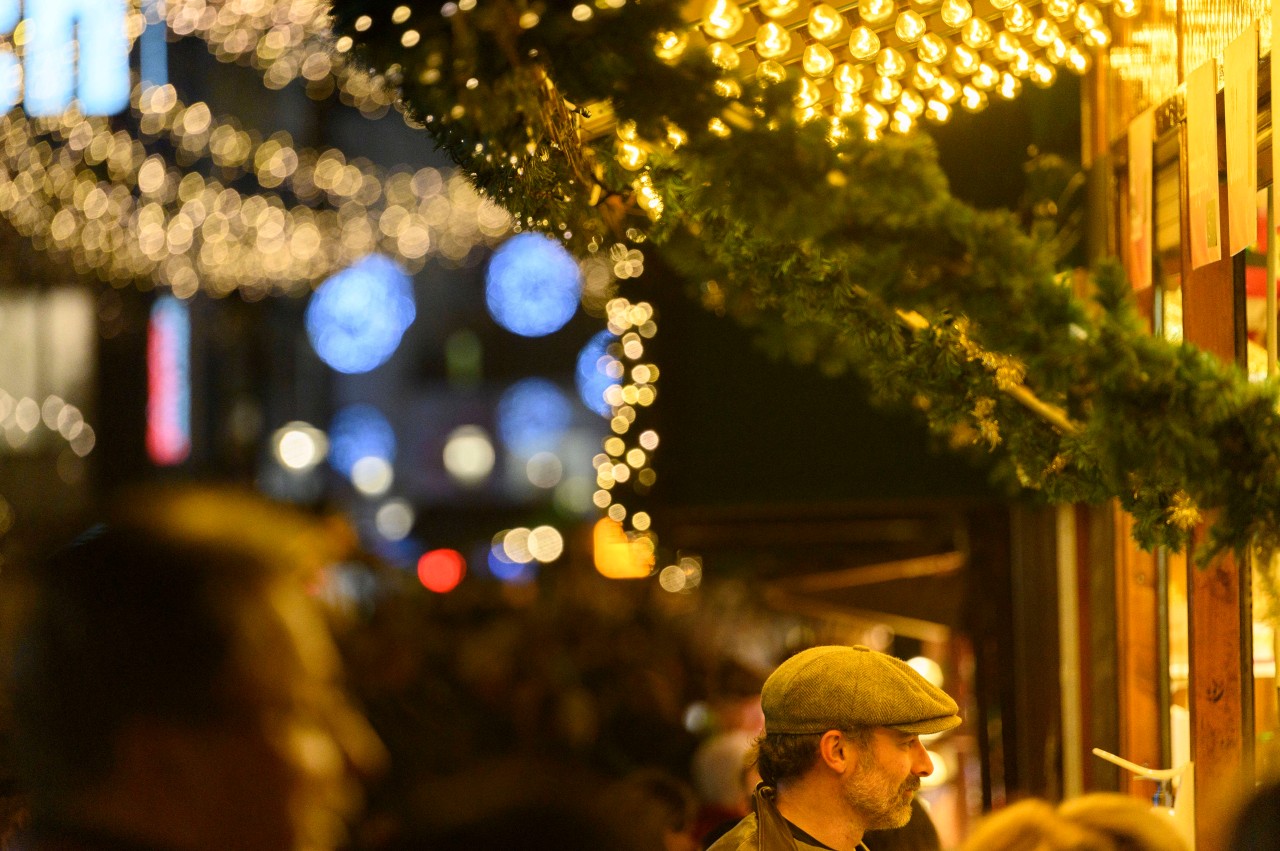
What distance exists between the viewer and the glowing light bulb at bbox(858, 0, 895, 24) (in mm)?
3598

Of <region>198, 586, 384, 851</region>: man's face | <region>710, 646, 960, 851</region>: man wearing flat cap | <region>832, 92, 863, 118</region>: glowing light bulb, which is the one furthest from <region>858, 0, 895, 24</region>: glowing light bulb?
<region>198, 586, 384, 851</region>: man's face

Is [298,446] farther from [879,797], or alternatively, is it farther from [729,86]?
[729,86]

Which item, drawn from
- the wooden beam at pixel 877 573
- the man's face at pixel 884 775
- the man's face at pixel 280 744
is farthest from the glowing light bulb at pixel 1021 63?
the wooden beam at pixel 877 573

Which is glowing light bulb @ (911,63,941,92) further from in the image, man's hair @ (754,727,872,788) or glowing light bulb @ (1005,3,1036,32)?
man's hair @ (754,727,872,788)

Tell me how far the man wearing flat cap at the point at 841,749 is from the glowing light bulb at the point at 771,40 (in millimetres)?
1482

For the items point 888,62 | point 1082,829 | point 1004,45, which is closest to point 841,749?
point 1082,829

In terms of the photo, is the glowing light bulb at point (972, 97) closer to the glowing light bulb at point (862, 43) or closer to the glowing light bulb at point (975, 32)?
the glowing light bulb at point (975, 32)

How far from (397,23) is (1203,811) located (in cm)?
313

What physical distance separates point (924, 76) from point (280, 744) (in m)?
2.88

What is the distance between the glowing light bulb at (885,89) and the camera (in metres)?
3.71

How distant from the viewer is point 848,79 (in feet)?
11.5

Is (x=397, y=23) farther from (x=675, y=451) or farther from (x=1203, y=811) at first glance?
(x=675, y=451)

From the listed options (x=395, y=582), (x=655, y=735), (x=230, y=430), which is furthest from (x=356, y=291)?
(x=655, y=735)

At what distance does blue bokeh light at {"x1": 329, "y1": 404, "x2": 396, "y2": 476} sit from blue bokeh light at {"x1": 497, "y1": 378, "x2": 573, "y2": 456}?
4.92 meters
